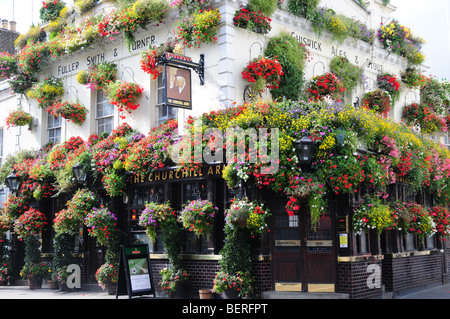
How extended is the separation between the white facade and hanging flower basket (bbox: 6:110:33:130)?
25cm

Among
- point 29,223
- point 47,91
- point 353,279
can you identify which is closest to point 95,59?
point 47,91

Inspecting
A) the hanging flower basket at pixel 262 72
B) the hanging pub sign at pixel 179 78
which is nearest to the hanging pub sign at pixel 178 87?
the hanging pub sign at pixel 179 78

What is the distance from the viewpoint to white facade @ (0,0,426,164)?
Answer: 14.2 metres

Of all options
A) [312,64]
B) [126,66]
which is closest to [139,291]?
[126,66]

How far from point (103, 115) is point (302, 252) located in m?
8.18

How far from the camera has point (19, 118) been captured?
64.1 ft

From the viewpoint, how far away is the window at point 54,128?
19156 millimetres

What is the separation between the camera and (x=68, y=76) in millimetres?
18703

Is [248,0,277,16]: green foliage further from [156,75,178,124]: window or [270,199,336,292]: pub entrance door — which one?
[270,199,336,292]: pub entrance door

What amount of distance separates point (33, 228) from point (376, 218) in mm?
10985

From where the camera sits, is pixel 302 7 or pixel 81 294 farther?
pixel 81 294

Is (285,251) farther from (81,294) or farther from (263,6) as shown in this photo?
(81,294)

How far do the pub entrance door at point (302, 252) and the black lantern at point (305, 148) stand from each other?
1.41 m

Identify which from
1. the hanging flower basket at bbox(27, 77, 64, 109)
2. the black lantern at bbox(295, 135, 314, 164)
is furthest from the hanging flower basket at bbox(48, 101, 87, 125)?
the black lantern at bbox(295, 135, 314, 164)
